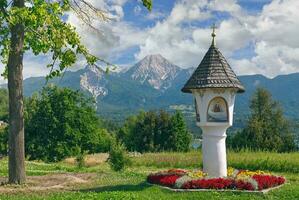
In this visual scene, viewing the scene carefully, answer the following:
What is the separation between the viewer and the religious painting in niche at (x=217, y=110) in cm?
2178

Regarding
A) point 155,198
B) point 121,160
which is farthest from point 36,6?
point 121,160

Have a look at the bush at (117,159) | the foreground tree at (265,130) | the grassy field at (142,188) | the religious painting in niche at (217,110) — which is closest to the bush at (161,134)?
the foreground tree at (265,130)

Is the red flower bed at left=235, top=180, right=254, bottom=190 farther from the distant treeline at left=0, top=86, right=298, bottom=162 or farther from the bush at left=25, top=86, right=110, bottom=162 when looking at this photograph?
the bush at left=25, top=86, right=110, bottom=162

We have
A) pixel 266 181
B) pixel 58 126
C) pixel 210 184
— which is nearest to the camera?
pixel 210 184

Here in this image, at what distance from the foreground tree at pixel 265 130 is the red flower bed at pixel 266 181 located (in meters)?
32.5

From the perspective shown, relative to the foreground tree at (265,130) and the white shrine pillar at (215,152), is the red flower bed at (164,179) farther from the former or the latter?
the foreground tree at (265,130)

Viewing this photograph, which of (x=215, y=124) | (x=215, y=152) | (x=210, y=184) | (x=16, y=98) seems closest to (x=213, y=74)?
(x=215, y=124)

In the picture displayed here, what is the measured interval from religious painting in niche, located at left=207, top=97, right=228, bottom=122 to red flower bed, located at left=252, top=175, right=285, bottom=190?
2912mm

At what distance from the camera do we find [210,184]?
19.5 meters

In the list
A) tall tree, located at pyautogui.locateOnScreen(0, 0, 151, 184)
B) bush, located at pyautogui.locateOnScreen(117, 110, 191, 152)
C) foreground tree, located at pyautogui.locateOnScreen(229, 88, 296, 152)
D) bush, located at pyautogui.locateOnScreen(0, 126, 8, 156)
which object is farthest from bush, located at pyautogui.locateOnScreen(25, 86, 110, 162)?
tall tree, located at pyautogui.locateOnScreen(0, 0, 151, 184)

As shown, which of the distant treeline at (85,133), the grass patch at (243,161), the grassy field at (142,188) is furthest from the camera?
the distant treeline at (85,133)

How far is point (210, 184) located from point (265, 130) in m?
51.4

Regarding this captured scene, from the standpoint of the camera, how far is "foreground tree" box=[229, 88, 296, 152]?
64625mm

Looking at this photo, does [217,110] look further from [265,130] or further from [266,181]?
[265,130]
